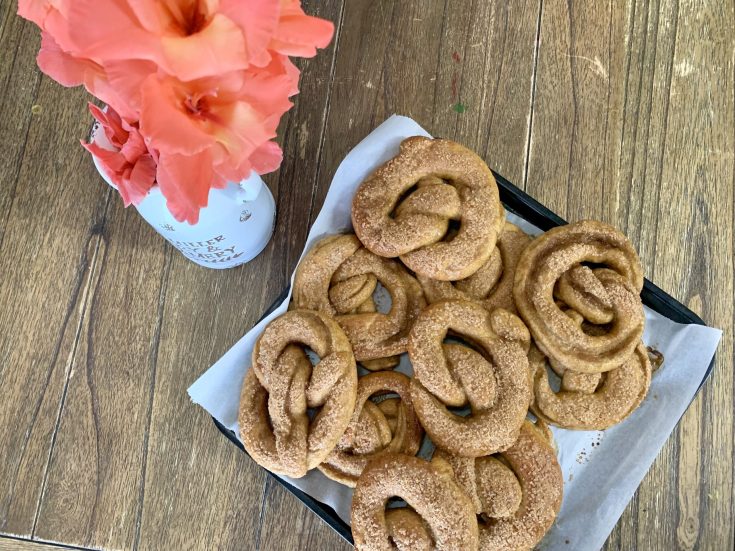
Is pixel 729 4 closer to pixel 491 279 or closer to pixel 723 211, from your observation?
pixel 723 211

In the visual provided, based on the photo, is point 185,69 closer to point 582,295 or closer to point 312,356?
point 312,356

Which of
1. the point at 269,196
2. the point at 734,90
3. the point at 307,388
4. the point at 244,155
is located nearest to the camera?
the point at 244,155

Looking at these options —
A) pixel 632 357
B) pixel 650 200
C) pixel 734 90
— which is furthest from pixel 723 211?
pixel 632 357

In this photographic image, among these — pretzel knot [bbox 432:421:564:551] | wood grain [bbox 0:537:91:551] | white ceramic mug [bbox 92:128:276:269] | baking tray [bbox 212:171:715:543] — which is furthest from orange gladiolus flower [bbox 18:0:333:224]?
wood grain [bbox 0:537:91:551]

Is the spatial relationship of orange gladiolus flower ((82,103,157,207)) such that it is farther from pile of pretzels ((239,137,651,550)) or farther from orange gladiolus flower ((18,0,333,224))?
pile of pretzels ((239,137,651,550))

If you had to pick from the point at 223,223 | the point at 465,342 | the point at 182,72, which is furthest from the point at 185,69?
the point at 465,342

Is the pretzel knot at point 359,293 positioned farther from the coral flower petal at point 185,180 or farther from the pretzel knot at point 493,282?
the coral flower petal at point 185,180
